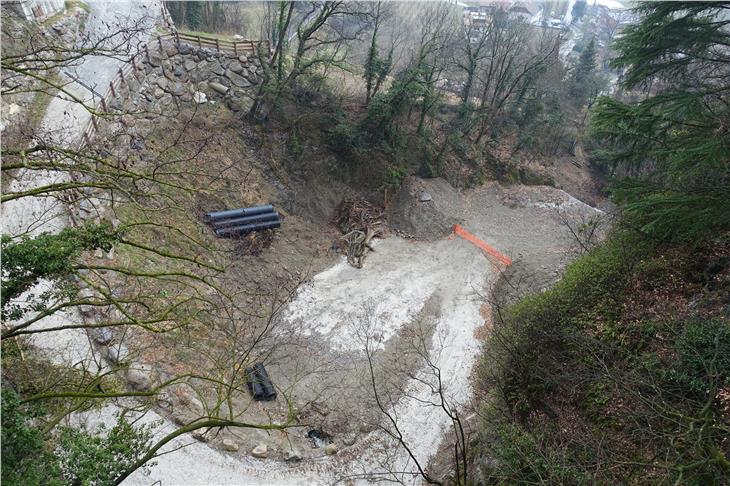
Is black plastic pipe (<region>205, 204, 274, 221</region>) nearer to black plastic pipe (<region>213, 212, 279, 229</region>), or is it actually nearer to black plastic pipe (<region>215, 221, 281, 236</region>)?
black plastic pipe (<region>213, 212, 279, 229</region>)

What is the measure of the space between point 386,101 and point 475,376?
12.9 meters

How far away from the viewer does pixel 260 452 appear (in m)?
9.34

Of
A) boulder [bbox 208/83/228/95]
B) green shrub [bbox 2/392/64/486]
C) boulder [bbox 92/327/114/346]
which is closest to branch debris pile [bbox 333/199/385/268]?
boulder [bbox 208/83/228/95]

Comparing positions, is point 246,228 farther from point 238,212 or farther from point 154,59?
point 154,59

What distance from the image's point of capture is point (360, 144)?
66.9ft

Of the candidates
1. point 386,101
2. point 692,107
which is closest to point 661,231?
point 692,107

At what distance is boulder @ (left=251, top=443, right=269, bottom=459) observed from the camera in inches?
366

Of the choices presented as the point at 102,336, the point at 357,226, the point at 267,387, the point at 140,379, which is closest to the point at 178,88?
the point at 357,226

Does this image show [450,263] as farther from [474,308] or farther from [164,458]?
[164,458]

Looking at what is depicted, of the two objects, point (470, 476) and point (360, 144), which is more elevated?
point (360, 144)

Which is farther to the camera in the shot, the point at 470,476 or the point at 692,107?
the point at 470,476

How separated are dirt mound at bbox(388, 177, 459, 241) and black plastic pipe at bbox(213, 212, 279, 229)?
20.1ft

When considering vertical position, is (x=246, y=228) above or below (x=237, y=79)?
below

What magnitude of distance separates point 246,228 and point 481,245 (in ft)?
34.0
